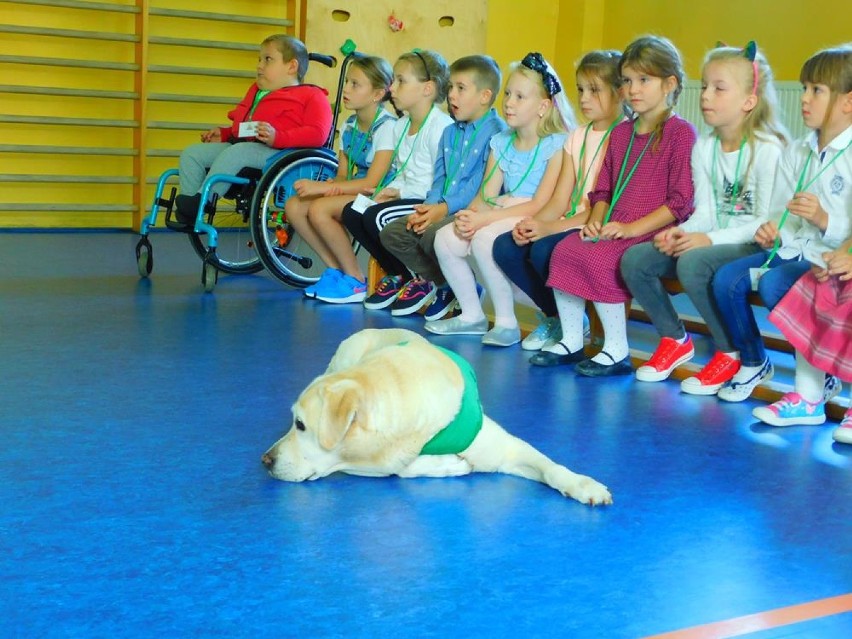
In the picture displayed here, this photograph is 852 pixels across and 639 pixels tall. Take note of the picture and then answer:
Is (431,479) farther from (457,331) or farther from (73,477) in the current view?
(457,331)

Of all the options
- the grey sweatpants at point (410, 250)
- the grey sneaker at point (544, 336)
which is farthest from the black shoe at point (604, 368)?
the grey sweatpants at point (410, 250)

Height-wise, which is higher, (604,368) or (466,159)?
(466,159)

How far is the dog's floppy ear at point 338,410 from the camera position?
176cm

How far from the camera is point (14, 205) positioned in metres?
6.12

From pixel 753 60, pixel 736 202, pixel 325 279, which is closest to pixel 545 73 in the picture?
pixel 753 60

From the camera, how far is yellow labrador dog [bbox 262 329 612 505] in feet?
5.88

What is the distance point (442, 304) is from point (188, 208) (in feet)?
3.99

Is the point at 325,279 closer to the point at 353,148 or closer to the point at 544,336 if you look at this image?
the point at 353,148

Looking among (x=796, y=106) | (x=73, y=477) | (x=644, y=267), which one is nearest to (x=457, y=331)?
(x=644, y=267)

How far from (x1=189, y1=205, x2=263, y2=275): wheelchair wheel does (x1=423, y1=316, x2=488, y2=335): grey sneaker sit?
1088mm

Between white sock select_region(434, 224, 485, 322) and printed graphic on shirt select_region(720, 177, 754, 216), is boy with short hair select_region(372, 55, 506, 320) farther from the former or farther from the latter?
printed graphic on shirt select_region(720, 177, 754, 216)

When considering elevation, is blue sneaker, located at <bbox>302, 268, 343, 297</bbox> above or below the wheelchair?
below

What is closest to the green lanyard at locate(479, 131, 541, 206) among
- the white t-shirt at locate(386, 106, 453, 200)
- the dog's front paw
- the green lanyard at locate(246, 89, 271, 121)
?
the white t-shirt at locate(386, 106, 453, 200)

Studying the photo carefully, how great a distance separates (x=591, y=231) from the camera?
3.04 metres
